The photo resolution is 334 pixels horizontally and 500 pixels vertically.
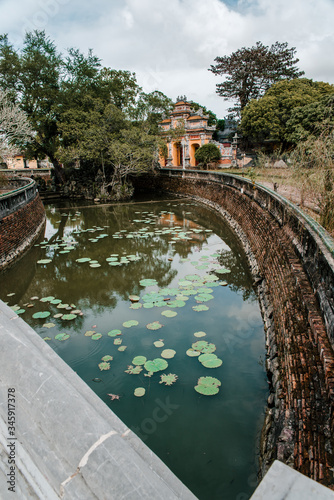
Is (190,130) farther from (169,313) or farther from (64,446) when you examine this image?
(64,446)

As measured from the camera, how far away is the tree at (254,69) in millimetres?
26484

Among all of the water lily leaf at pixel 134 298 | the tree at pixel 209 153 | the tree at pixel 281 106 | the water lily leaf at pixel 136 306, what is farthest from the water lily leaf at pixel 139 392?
the tree at pixel 209 153

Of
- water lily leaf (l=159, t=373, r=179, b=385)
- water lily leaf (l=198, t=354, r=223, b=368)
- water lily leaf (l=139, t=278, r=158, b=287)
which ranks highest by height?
water lily leaf (l=139, t=278, r=158, b=287)

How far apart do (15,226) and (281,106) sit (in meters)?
19.4

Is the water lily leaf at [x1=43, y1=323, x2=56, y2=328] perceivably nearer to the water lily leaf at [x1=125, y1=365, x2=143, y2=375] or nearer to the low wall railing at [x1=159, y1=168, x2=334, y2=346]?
the water lily leaf at [x1=125, y1=365, x2=143, y2=375]

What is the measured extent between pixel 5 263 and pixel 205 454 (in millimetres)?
6191

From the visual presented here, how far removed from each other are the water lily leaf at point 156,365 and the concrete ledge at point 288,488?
119 inches

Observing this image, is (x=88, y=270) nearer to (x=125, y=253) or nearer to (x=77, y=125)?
(x=125, y=253)

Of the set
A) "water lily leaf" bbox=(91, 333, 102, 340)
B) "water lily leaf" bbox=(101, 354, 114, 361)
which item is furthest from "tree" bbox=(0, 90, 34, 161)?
"water lily leaf" bbox=(101, 354, 114, 361)

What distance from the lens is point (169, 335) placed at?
4293mm

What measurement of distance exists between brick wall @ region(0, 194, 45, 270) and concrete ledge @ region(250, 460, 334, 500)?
736cm

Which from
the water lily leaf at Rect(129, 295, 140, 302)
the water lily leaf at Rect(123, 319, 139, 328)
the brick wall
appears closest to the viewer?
the water lily leaf at Rect(123, 319, 139, 328)

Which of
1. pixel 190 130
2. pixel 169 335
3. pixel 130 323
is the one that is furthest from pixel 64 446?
pixel 190 130

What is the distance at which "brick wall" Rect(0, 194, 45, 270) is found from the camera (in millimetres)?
7203
